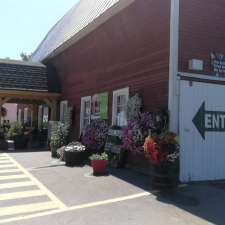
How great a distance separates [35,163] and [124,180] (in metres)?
4.48

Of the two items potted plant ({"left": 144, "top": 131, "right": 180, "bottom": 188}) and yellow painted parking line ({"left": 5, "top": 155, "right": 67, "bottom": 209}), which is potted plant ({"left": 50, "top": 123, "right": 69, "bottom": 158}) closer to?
yellow painted parking line ({"left": 5, "top": 155, "right": 67, "bottom": 209})

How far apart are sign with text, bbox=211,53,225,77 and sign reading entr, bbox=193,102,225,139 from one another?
102 centimetres

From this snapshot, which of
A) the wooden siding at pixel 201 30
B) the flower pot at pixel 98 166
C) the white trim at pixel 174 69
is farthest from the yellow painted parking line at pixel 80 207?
the wooden siding at pixel 201 30

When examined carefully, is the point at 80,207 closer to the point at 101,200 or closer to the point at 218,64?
the point at 101,200

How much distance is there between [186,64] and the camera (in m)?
10.2

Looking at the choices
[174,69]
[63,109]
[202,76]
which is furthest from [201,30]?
[63,109]

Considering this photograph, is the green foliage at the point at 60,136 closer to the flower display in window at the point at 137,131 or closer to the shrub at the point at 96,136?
the shrub at the point at 96,136

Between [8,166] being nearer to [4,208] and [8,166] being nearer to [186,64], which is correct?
[4,208]

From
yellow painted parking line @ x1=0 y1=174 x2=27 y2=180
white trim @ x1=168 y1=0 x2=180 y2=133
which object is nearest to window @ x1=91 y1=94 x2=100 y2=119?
yellow painted parking line @ x1=0 y1=174 x2=27 y2=180

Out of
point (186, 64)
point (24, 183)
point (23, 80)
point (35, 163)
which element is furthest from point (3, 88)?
point (186, 64)

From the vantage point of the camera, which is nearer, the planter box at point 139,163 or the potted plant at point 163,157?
the potted plant at point 163,157

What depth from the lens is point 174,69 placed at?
32.6 ft

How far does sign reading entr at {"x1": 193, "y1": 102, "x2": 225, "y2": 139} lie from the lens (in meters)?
10.2

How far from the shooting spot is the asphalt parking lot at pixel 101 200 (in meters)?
6.61
